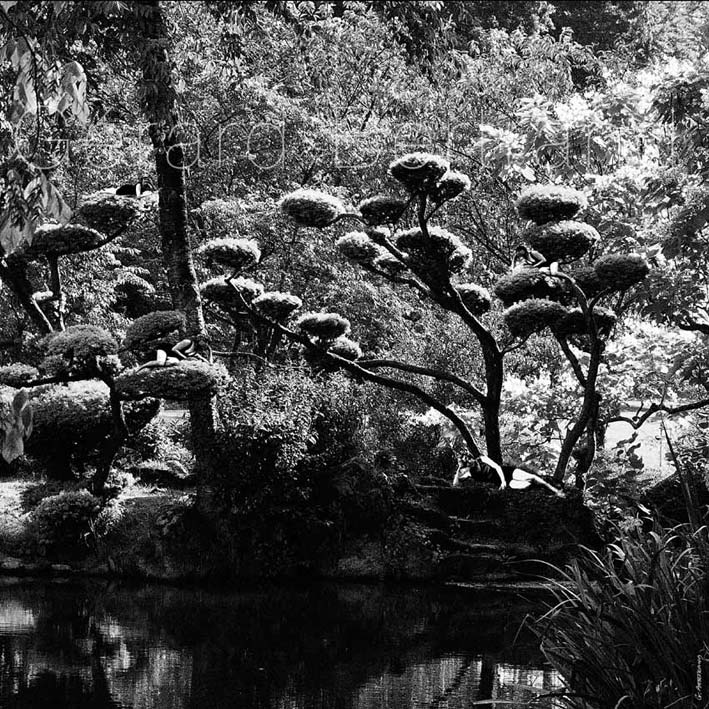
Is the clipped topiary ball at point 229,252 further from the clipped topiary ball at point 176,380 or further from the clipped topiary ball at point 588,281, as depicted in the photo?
the clipped topiary ball at point 588,281

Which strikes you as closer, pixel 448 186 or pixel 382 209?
pixel 448 186

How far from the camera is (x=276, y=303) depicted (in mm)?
10297

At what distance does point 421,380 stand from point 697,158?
18.7 feet

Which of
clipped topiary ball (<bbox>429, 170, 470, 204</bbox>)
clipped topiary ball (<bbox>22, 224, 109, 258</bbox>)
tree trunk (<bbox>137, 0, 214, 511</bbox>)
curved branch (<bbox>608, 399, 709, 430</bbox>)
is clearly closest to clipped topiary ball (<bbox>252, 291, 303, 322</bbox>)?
tree trunk (<bbox>137, 0, 214, 511</bbox>)

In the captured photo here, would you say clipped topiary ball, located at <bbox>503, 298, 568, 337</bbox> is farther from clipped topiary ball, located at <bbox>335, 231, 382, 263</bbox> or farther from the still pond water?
the still pond water

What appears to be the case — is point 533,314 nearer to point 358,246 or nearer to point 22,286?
point 358,246

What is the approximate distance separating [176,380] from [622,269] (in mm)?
4148

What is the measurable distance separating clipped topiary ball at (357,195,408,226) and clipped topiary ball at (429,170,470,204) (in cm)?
32

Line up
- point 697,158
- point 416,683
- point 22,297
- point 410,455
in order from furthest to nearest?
point 410,455, point 22,297, point 697,158, point 416,683

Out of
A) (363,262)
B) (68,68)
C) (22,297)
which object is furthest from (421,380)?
(68,68)

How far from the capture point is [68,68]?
8.16ft

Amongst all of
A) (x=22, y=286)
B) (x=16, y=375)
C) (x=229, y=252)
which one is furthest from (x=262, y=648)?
(x=22, y=286)

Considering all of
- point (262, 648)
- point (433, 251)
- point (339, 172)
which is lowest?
point (262, 648)

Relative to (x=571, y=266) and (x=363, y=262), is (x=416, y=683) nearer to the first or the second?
(x=363, y=262)
